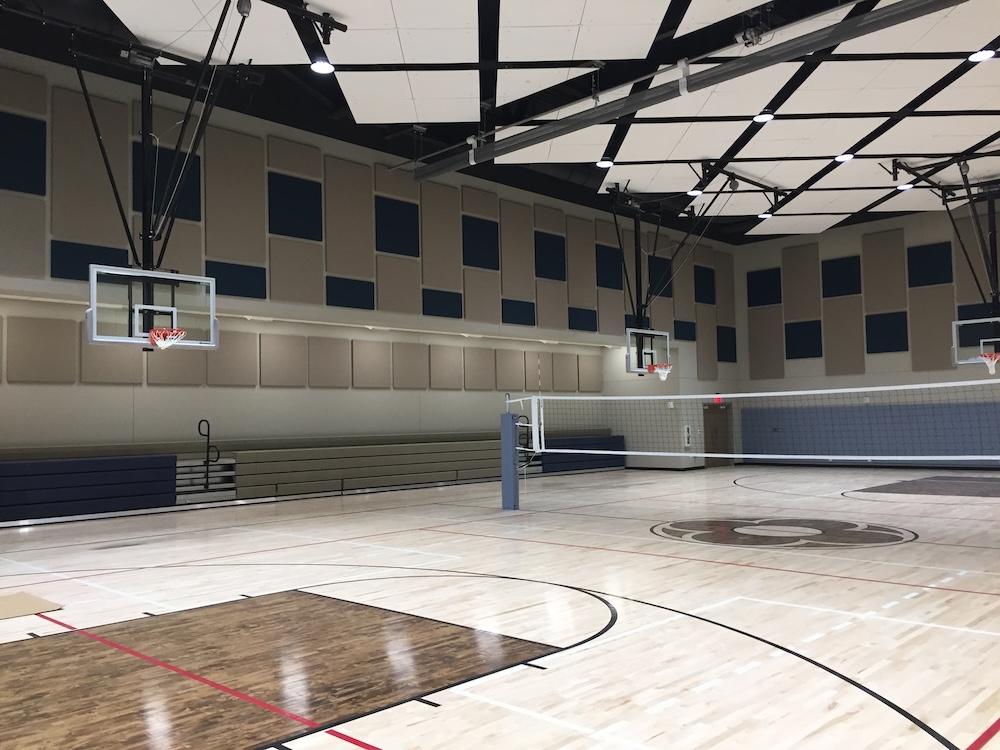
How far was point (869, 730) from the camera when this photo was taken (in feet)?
11.6

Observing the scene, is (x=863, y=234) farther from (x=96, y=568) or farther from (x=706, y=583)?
(x=96, y=568)

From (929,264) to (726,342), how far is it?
19.8 feet

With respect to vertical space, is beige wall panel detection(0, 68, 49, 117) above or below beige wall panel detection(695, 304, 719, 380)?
above

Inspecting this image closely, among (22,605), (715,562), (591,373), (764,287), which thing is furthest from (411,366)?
(764,287)

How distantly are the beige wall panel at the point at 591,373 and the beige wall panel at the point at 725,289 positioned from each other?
462cm

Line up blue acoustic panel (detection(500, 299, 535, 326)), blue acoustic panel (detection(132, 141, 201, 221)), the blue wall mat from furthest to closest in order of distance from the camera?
the blue wall mat < blue acoustic panel (detection(500, 299, 535, 326)) < blue acoustic panel (detection(132, 141, 201, 221))

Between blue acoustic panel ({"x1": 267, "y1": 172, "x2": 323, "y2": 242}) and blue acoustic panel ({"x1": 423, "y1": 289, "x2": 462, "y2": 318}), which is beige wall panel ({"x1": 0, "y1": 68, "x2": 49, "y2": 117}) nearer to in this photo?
blue acoustic panel ({"x1": 267, "y1": 172, "x2": 323, "y2": 242})

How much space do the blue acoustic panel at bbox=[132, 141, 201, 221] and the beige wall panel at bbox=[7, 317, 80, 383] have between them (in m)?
2.30

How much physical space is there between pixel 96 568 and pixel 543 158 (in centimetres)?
1026

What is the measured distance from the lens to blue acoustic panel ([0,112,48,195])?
1146 centimetres

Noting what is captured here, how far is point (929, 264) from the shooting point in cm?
2128

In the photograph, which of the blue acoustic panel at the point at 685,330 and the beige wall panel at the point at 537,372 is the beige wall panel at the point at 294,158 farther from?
the blue acoustic panel at the point at 685,330

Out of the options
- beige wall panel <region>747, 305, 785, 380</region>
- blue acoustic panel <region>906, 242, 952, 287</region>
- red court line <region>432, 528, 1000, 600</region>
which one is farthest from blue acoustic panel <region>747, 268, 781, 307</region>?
red court line <region>432, 528, 1000, 600</region>

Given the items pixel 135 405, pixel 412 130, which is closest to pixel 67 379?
pixel 135 405
